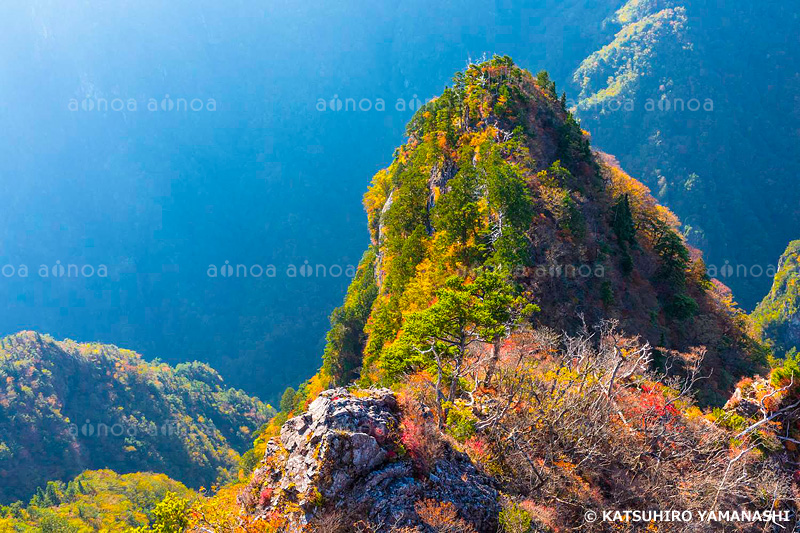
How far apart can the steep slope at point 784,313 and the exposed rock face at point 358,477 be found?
411 ft

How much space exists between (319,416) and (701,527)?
15.5 m

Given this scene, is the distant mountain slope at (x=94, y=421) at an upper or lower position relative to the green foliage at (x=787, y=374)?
upper

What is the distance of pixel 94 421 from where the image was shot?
154 meters

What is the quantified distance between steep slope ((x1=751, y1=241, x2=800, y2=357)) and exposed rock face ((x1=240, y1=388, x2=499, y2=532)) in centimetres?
12512

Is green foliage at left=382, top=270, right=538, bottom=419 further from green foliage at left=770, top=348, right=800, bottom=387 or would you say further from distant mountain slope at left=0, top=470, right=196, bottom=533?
distant mountain slope at left=0, top=470, right=196, bottom=533

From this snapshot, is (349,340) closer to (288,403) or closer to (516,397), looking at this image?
(288,403)

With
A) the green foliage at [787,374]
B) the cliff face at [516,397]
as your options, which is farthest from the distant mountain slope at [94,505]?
the green foliage at [787,374]

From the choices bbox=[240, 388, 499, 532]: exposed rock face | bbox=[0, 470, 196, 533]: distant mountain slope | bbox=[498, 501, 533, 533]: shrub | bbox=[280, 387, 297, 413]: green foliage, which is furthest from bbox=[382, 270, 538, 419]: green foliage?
bbox=[0, 470, 196, 533]: distant mountain slope

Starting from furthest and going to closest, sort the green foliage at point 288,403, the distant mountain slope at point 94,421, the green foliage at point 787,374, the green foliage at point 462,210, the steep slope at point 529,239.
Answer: the distant mountain slope at point 94,421 → the green foliage at point 288,403 → the green foliage at point 462,210 → the steep slope at point 529,239 → the green foliage at point 787,374

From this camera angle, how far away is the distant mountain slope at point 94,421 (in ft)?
454

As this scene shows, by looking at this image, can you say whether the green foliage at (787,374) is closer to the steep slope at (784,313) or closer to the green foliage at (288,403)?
the green foliage at (288,403)

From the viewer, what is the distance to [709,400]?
134ft

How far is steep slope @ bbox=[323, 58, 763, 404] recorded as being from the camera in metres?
38.1

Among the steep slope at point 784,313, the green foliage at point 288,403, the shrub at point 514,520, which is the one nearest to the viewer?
the shrub at point 514,520
